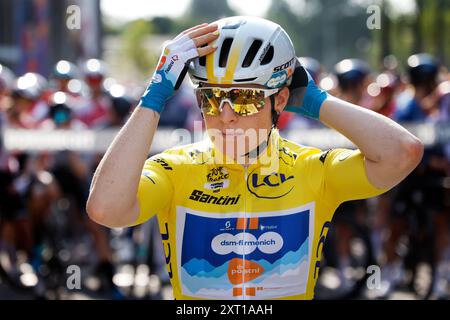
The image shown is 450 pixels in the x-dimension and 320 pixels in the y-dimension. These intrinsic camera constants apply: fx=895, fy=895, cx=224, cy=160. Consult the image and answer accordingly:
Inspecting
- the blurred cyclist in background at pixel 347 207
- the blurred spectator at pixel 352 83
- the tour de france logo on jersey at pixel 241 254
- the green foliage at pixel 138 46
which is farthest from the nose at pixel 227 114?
the green foliage at pixel 138 46

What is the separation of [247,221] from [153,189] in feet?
1.25

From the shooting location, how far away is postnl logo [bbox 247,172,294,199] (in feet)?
11.3

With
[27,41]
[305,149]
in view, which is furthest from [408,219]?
[27,41]

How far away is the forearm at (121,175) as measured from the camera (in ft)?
10.3

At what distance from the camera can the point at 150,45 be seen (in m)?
100

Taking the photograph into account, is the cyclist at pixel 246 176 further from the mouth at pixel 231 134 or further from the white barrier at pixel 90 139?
the white barrier at pixel 90 139

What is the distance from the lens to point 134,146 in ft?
10.5

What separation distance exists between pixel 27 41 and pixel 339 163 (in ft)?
56.1

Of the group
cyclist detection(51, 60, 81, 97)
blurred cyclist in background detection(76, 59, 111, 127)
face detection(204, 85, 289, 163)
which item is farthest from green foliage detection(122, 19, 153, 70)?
face detection(204, 85, 289, 163)

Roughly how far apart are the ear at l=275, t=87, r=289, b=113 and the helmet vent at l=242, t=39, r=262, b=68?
0.71 ft

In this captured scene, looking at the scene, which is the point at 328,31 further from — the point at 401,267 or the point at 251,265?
the point at 251,265

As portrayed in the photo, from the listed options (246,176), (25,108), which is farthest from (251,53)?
(25,108)

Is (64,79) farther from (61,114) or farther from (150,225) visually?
(150,225)

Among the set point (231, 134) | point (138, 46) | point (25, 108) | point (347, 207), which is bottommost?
point (138, 46)
